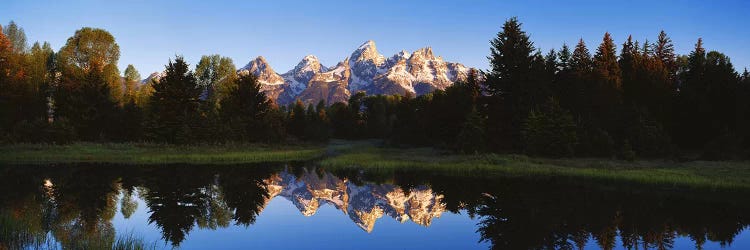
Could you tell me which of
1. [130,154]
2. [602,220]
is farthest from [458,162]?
[130,154]

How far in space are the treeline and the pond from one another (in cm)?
1430

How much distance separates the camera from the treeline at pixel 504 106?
4609 cm

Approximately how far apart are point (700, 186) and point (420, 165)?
21643 millimetres

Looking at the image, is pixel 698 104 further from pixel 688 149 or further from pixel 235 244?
pixel 235 244

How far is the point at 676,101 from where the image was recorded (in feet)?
177

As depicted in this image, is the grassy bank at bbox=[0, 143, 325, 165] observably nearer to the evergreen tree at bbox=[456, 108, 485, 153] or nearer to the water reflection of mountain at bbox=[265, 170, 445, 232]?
the water reflection of mountain at bbox=[265, 170, 445, 232]

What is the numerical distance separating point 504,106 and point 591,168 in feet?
58.4

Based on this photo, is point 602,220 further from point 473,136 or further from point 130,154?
point 130,154

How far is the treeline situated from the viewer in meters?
46.1

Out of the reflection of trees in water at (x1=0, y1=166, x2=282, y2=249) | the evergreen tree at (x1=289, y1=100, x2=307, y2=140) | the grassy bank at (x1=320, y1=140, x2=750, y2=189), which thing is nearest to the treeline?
the grassy bank at (x1=320, y1=140, x2=750, y2=189)

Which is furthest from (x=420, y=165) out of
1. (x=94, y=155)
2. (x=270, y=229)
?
(x=94, y=155)

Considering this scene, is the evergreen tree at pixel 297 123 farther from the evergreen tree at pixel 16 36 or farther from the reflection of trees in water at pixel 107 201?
the reflection of trees in water at pixel 107 201

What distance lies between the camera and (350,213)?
24094mm

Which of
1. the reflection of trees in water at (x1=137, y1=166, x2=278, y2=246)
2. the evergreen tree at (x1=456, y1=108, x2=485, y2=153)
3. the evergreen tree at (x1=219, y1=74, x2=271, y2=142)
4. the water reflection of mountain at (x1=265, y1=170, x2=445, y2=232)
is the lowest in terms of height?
the water reflection of mountain at (x1=265, y1=170, x2=445, y2=232)
